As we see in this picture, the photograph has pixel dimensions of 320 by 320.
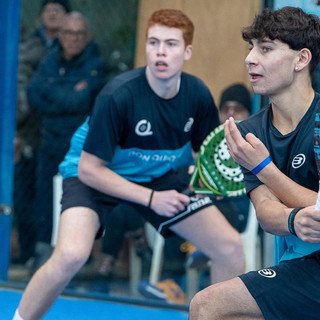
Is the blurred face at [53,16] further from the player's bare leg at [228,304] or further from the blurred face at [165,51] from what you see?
the player's bare leg at [228,304]

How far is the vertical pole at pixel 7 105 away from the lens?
612 cm

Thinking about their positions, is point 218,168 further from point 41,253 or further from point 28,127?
point 28,127

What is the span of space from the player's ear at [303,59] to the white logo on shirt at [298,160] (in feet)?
1.12

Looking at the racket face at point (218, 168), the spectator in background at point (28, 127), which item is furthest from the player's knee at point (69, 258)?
the spectator in background at point (28, 127)

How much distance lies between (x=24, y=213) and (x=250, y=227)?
1.83m

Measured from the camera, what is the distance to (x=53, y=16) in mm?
6406

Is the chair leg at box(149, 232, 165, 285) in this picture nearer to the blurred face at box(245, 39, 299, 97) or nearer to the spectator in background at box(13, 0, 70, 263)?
the spectator in background at box(13, 0, 70, 263)

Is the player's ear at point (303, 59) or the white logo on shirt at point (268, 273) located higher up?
the player's ear at point (303, 59)

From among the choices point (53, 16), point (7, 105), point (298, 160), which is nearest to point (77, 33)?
point (53, 16)

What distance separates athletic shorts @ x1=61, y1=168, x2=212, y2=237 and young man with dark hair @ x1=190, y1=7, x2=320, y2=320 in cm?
119

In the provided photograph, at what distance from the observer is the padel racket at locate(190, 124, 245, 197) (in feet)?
15.0

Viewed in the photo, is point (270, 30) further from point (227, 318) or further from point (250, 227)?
point (250, 227)

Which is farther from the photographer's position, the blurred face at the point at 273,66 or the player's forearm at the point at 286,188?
the blurred face at the point at 273,66

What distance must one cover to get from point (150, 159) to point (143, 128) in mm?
192
